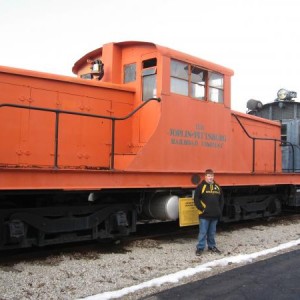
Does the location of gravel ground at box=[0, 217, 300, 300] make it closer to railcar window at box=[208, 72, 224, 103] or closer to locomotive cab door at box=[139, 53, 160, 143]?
locomotive cab door at box=[139, 53, 160, 143]

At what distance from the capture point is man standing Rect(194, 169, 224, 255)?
23.1 ft

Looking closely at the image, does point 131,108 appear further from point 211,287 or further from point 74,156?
point 211,287

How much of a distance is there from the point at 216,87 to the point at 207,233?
3105 mm

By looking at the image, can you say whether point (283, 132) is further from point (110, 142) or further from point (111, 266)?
point (111, 266)

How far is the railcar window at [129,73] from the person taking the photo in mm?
7907

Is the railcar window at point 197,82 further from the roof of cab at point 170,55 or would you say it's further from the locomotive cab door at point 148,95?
the locomotive cab door at point 148,95

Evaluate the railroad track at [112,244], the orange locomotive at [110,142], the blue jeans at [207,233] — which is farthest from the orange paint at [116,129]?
the railroad track at [112,244]

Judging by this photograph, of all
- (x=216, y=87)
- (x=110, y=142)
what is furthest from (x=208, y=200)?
(x=216, y=87)

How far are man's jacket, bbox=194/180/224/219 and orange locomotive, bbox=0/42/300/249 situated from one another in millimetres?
593

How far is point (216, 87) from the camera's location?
28.2 ft

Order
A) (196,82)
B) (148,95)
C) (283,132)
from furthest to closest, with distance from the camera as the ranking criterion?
(283,132) < (196,82) < (148,95)

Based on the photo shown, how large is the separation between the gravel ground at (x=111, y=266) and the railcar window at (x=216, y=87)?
9.58ft

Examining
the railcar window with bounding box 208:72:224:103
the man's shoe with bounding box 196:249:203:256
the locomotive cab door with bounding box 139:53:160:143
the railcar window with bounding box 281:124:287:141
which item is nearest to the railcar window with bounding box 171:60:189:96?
the locomotive cab door with bounding box 139:53:160:143

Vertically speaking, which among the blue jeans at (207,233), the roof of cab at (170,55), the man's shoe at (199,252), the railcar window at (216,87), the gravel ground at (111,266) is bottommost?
the gravel ground at (111,266)
